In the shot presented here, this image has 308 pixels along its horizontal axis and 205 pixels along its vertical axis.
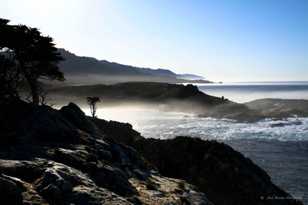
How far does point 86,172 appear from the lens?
25.3 m

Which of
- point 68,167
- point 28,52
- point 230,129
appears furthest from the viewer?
point 230,129

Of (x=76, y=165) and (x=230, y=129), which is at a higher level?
(x=76, y=165)

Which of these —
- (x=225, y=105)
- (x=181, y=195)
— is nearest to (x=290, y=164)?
(x=181, y=195)

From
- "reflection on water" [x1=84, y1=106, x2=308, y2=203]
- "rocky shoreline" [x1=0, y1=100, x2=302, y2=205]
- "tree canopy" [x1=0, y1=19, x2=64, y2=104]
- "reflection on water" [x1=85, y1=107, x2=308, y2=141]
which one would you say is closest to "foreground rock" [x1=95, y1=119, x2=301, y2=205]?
"rocky shoreline" [x1=0, y1=100, x2=302, y2=205]

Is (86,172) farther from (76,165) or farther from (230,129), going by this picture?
(230,129)

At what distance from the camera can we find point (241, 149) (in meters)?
90.2

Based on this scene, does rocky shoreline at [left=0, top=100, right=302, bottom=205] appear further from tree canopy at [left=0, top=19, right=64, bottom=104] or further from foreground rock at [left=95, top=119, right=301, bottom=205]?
tree canopy at [left=0, top=19, right=64, bottom=104]

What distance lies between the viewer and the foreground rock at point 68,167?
67.5 ft

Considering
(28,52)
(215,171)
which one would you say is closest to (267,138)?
(215,171)

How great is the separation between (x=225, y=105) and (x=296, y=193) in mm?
138786

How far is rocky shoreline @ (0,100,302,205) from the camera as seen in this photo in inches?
825

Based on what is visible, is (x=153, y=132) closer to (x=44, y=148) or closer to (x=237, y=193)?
(x=237, y=193)

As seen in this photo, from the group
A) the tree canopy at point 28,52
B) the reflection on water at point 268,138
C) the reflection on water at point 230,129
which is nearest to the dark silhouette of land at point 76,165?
the tree canopy at point 28,52

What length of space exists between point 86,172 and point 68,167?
1.86 meters
